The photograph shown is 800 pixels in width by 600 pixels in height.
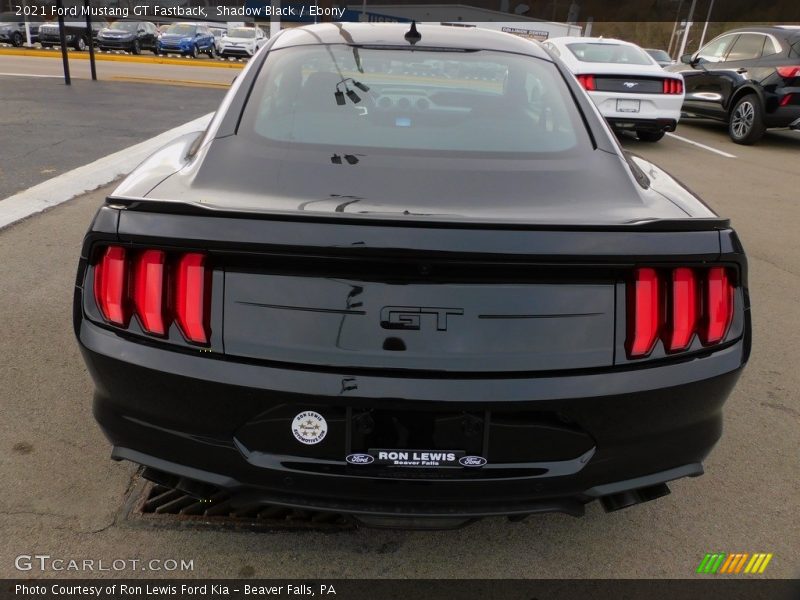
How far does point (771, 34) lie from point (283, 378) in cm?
1185

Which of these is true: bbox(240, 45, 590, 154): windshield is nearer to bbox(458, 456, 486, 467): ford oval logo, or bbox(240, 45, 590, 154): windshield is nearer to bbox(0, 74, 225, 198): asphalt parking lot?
bbox(458, 456, 486, 467): ford oval logo

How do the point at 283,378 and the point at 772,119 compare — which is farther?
the point at 772,119

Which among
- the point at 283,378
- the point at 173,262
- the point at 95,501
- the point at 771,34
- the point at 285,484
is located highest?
the point at 771,34

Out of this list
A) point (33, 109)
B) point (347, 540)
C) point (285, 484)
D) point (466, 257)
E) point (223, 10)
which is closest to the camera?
point (466, 257)

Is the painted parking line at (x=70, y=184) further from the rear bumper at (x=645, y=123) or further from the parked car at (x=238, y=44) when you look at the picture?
the parked car at (x=238, y=44)

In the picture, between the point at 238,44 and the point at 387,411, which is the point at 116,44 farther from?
the point at 387,411

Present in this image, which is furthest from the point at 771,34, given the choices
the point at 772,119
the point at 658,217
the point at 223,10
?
the point at 223,10

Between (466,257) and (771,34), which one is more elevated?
(771,34)

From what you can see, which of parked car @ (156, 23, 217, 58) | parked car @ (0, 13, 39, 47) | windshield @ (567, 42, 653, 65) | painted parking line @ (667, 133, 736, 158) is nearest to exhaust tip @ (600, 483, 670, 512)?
windshield @ (567, 42, 653, 65)

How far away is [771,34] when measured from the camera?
10.6m

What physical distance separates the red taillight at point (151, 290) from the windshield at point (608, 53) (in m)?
9.61

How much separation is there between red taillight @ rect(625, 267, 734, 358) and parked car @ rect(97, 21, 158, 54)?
29101 millimetres

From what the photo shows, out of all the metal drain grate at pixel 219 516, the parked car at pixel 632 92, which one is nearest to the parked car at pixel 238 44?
the parked car at pixel 632 92
